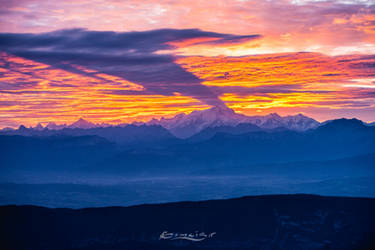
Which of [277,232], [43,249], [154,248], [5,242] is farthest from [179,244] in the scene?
[5,242]

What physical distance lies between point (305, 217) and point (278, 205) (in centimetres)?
1248

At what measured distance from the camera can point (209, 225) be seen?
547 feet

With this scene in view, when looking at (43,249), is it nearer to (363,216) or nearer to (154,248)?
(154,248)

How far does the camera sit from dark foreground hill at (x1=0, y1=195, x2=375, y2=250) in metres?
153

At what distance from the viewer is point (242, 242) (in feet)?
502

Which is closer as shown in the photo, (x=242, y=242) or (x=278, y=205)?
(x=242, y=242)

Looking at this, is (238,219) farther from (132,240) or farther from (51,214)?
(51,214)

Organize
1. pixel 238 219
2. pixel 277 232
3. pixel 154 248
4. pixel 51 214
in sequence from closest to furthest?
1. pixel 154 248
2. pixel 277 232
3. pixel 238 219
4. pixel 51 214

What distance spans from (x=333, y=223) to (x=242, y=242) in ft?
115

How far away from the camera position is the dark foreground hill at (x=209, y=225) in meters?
153

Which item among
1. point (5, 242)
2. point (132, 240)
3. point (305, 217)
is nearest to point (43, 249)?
point (5, 242)

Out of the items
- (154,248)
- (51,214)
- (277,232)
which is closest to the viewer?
(154,248)

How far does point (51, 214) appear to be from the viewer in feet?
593

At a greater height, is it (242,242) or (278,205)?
(278,205)
